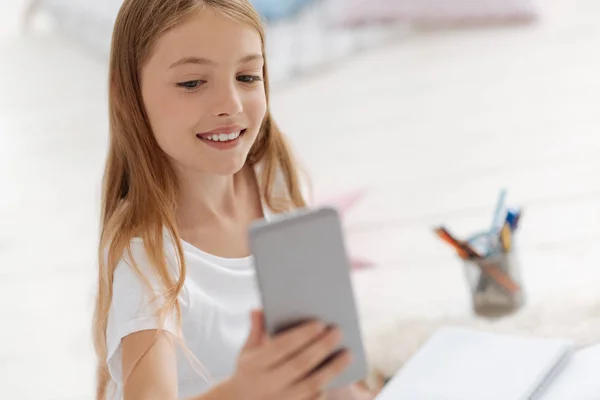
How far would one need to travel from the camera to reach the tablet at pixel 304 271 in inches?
25.0

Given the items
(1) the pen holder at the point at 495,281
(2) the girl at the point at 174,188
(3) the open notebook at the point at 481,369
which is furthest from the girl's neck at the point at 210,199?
(1) the pen holder at the point at 495,281

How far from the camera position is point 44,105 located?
265 centimetres

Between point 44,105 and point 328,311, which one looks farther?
point 44,105

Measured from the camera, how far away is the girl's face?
0.82 meters

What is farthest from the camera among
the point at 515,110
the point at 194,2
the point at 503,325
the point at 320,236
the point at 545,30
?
the point at 545,30

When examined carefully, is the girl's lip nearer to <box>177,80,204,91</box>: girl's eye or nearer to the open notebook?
<box>177,80,204,91</box>: girl's eye

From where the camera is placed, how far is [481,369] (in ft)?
3.19

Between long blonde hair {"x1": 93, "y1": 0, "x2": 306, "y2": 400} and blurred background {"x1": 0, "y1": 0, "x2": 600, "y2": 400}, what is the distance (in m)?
0.38

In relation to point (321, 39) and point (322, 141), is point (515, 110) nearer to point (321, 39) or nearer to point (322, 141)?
point (322, 141)

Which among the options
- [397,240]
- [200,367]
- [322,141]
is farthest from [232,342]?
[322,141]

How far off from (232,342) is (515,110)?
1358 mm

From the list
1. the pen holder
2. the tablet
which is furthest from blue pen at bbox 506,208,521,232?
the tablet

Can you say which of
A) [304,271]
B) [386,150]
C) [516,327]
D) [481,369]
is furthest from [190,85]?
[386,150]

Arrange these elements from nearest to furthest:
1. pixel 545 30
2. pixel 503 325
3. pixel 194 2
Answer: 1. pixel 194 2
2. pixel 503 325
3. pixel 545 30
